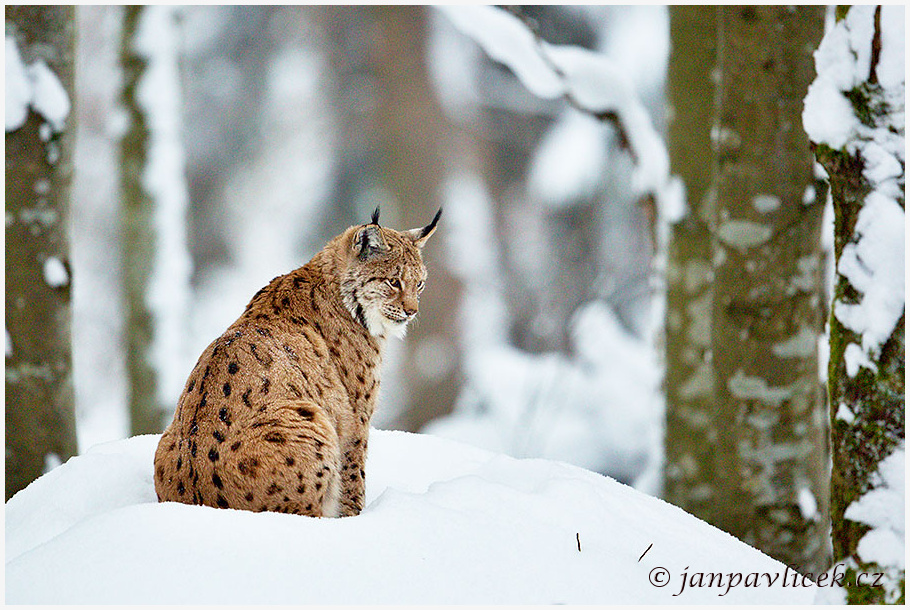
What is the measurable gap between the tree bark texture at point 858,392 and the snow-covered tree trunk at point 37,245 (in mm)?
3325

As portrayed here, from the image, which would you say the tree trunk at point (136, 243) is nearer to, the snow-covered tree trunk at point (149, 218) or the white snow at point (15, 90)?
the snow-covered tree trunk at point (149, 218)

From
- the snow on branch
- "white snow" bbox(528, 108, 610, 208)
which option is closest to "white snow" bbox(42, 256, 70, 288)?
the snow on branch

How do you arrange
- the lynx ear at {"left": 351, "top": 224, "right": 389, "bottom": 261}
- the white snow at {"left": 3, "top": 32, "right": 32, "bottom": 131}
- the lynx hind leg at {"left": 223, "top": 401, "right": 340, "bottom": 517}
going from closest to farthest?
the lynx hind leg at {"left": 223, "top": 401, "right": 340, "bottom": 517} → the lynx ear at {"left": 351, "top": 224, "right": 389, "bottom": 261} → the white snow at {"left": 3, "top": 32, "right": 32, "bottom": 131}

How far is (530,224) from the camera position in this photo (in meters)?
15.4

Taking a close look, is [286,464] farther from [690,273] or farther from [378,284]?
[690,273]

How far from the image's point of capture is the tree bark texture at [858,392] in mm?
2549

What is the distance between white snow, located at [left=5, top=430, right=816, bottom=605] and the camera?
8.31 ft

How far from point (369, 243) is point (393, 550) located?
148 centimetres

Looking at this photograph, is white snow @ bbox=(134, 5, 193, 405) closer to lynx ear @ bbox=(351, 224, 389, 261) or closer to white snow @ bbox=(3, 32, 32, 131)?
white snow @ bbox=(3, 32, 32, 131)

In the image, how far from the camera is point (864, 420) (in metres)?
2.59

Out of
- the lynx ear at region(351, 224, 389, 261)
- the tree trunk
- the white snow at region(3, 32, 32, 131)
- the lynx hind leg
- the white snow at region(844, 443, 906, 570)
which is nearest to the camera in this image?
the white snow at region(844, 443, 906, 570)

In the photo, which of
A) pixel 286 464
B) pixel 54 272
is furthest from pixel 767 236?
pixel 54 272

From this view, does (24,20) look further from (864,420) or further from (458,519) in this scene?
(864,420)

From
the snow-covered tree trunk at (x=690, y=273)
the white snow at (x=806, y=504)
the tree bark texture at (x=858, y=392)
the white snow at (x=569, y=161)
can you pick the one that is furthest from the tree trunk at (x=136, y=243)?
the white snow at (x=569, y=161)
